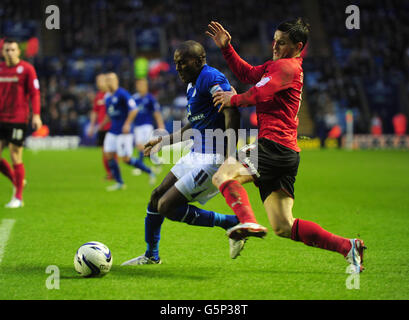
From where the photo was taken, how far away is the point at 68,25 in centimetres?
3378

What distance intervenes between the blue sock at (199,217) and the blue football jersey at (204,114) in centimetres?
52

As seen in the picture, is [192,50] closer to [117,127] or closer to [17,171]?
[17,171]

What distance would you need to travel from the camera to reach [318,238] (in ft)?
14.5

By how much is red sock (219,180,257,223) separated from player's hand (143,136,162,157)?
98cm

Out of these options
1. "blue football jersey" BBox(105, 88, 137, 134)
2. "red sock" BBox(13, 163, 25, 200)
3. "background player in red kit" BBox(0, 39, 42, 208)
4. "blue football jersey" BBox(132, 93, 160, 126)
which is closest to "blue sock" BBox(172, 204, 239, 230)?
"background player in red kit" BBox(0, 39, 42, 208)

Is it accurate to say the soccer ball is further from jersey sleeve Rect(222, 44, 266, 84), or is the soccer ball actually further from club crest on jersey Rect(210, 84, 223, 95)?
jersey sleeve Rect(222, 44, 266, 84)

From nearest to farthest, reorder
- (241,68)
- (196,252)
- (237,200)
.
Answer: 1. (237,200)
2. (241,68)
3. (196,252)

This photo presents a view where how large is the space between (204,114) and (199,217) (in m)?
0.89

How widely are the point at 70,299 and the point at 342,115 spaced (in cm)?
2761

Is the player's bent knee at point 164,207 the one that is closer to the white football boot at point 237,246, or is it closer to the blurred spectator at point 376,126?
the white football boot at point 237,246

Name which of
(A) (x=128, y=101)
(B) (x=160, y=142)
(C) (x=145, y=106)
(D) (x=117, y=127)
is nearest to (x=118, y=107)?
(A) (x=128, y=101)

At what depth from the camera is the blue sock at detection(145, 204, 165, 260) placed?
4797 mm

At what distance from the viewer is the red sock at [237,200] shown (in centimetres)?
398

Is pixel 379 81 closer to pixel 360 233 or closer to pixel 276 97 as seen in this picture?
pixel 360 233
